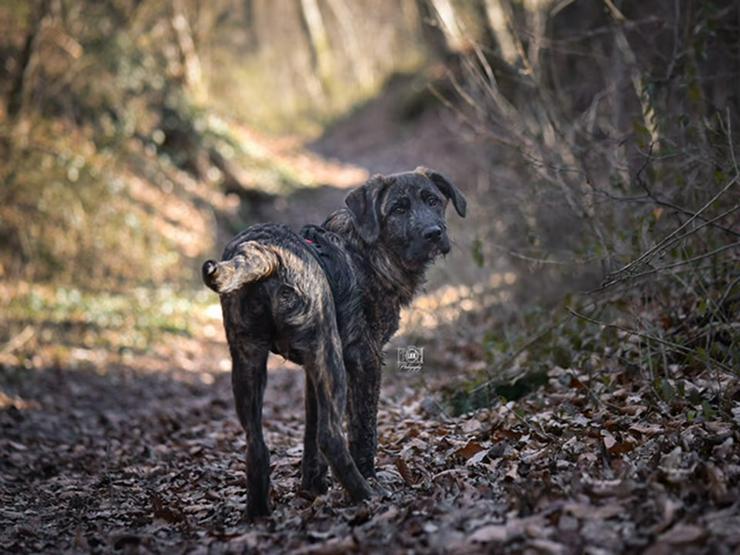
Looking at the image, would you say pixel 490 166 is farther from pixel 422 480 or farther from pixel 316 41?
pixel 316 41

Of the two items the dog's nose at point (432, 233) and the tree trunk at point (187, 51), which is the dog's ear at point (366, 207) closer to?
the dog's nose at point (432, 233)

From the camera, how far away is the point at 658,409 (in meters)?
5.87

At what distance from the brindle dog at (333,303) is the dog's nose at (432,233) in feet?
0.03

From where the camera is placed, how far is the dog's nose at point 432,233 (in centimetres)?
549

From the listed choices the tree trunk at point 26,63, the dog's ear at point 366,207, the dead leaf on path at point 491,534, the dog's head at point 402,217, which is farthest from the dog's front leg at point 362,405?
the tree trunk at point 26,63

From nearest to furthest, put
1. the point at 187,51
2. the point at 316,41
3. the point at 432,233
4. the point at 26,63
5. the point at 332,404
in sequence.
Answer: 1. the point at 332,404
2. the point at 432,233
3. the point at 26,63
4. the point at 187,51
5. the point at 316,41

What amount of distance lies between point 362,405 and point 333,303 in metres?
0.77

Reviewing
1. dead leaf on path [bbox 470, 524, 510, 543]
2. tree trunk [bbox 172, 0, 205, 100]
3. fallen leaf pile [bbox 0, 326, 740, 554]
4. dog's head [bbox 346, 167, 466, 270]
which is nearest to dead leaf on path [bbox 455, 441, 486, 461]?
fallen leaf pile [bbox 0, 326, 740, 554]

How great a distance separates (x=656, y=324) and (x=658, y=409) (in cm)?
172

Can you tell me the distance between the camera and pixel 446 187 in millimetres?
6020

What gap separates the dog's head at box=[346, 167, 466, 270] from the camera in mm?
5555

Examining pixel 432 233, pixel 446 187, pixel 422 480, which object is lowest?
pixel 422 480

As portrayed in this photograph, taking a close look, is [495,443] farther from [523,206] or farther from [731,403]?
[523,206]

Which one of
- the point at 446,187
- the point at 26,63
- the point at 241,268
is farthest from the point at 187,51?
the point at 241,268
